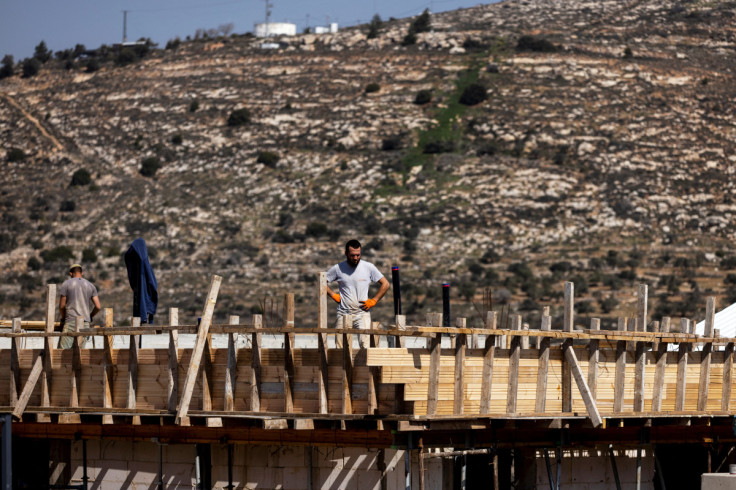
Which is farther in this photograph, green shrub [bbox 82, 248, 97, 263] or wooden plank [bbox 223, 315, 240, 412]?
green shrub [bbox 82, 248, 97, 263]

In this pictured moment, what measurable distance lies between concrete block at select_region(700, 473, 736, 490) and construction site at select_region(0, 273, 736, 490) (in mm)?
1261

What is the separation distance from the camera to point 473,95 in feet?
282

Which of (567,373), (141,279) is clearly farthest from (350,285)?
(141,279)

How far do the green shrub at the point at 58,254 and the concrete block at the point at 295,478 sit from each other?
191 ft

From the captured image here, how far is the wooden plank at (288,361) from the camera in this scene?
1404cm

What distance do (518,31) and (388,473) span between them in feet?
281

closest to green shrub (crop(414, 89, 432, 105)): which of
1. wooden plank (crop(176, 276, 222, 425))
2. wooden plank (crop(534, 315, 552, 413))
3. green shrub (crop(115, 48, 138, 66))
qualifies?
green shrub (crop(115, 48, 138, 66))

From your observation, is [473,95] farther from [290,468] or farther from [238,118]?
[290,468]

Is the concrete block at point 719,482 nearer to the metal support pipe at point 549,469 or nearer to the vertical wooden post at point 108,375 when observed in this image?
the metal support pipe at point 549,469

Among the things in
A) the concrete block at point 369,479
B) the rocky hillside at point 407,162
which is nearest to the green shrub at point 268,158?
the rocky hillside at point 407,162

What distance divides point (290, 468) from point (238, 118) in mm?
73451

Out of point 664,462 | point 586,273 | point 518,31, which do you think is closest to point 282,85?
point 518,31

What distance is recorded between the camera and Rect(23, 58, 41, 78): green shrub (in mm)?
100812

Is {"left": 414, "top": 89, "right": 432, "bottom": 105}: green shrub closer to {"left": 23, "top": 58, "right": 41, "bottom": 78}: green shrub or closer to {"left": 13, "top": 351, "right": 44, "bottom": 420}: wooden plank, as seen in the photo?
{"left": 23, "top": 58, "right": 41, "bottom": 78}: green shrub
